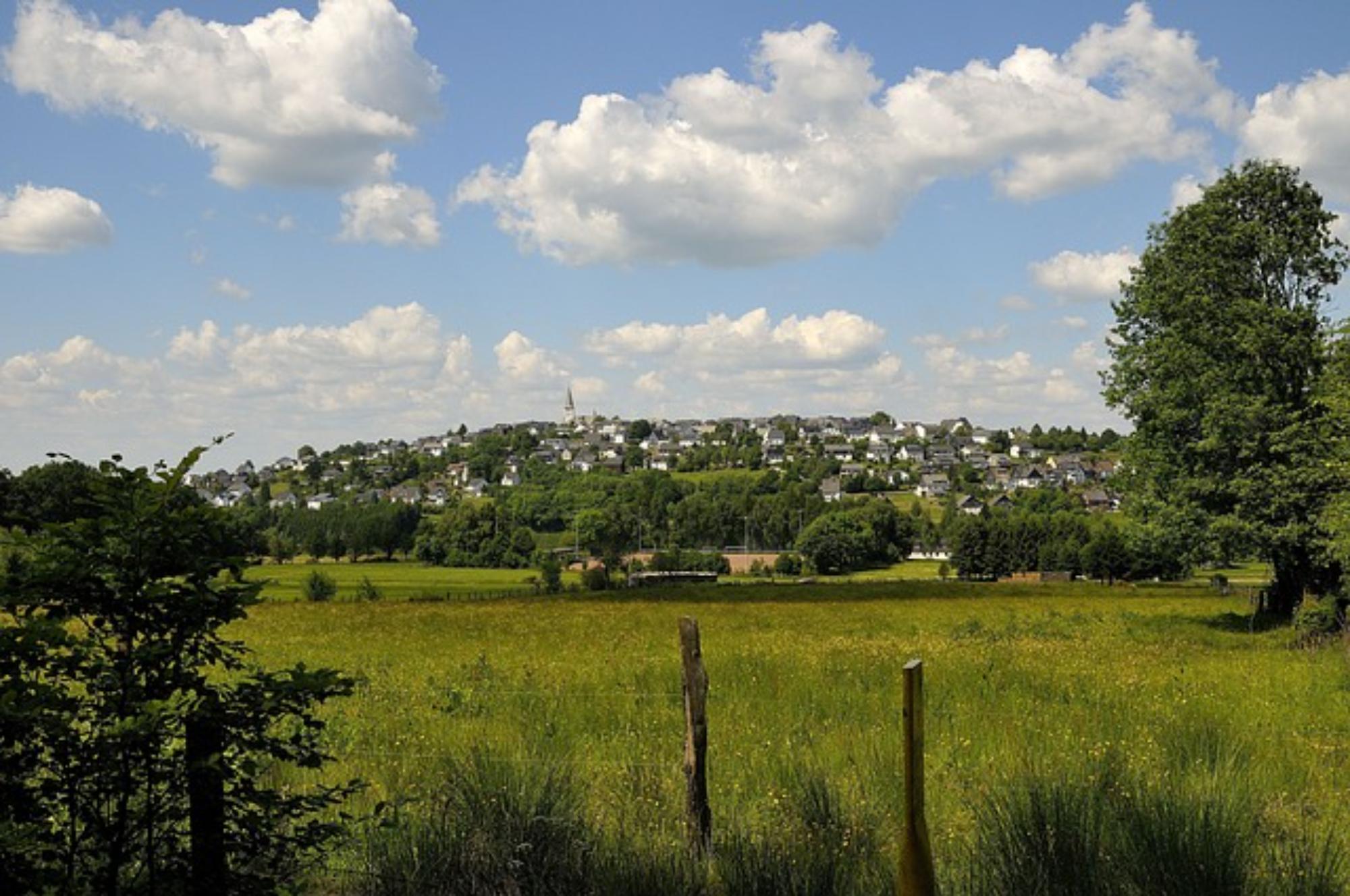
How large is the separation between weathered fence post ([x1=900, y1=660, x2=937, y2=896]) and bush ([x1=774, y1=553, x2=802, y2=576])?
388ft

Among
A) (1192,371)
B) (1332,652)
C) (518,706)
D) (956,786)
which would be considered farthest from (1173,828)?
(1192,371)

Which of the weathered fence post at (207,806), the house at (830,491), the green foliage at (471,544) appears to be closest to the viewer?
the weathered fence post at (207,806)

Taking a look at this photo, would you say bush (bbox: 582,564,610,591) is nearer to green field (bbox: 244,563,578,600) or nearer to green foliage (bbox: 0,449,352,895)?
green field (bbox: 244,563,578,600)

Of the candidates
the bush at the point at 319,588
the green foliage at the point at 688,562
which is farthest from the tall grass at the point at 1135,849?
the green foliage at the point at 688,562

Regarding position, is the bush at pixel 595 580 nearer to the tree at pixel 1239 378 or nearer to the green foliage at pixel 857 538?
the green foliage at pixel 857 538

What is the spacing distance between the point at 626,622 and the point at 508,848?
85.8ft

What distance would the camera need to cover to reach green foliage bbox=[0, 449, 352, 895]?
427cm

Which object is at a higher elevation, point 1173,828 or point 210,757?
point 210,757

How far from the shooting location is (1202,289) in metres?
27.9

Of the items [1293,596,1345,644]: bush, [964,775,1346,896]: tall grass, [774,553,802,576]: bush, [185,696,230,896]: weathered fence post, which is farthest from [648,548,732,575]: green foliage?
[185,696,230,896]: weathered fence post

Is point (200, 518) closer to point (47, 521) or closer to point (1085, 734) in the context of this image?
point (47, 521)

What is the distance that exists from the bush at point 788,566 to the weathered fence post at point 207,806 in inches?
4656

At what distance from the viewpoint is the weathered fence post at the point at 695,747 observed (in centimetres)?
721

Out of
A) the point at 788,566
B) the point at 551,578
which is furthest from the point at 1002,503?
the point at 551,578
